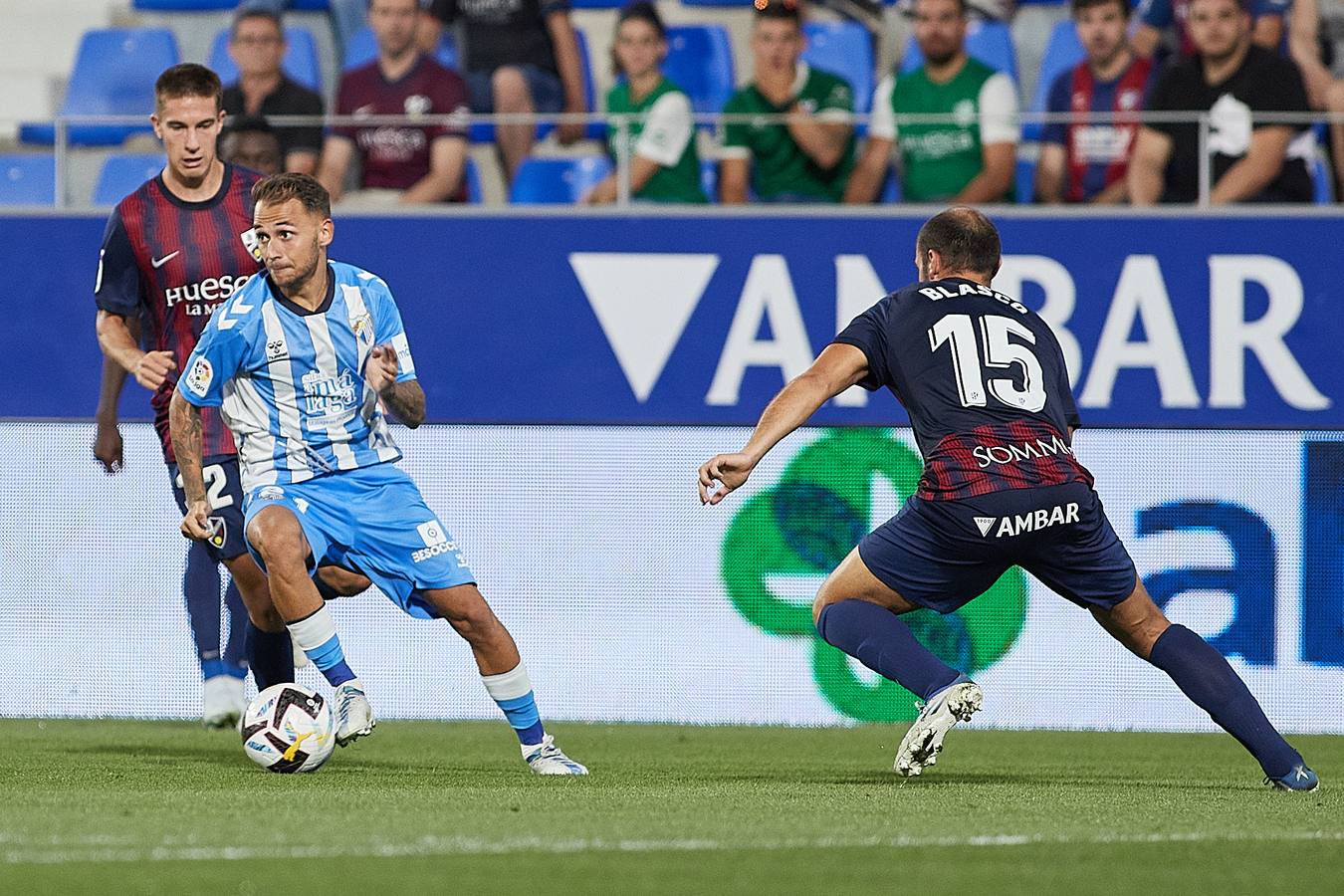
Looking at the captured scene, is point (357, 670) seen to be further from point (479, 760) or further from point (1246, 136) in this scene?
point (1246, 136)

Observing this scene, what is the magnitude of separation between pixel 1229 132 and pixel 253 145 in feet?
14.8

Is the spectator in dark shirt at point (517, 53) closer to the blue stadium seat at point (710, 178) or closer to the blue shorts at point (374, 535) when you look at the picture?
the blue stadium seat at point (710, 178)

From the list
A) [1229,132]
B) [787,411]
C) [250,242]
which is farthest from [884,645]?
[1229,132]

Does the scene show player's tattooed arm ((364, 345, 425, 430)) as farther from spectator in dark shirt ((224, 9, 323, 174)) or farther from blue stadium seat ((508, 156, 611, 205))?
spectator in dark shirt ((224, 9, 323, 174))

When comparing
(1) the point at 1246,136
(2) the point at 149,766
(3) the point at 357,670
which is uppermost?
(1) the point at 1246,136

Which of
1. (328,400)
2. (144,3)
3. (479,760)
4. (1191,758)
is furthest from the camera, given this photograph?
(144,3)

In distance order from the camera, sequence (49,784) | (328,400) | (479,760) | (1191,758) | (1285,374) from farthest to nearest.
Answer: (1285,374) < (1191,758) < (479,760) < (328,400) < (49,784)

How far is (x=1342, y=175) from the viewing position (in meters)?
9.93

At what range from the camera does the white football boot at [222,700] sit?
877cm

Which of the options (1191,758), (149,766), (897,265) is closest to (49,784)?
(149,766)

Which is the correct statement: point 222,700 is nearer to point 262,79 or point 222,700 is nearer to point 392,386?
point 392,386

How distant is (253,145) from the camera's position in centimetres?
995

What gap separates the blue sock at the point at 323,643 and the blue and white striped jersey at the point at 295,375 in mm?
447

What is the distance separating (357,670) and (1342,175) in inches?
201
